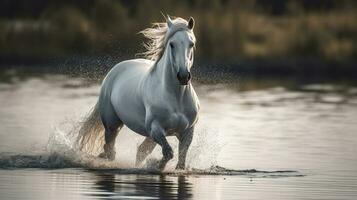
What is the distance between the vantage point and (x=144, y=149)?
14883 mm

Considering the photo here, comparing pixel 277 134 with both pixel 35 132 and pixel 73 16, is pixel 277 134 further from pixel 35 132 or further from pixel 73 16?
pixel 73 16

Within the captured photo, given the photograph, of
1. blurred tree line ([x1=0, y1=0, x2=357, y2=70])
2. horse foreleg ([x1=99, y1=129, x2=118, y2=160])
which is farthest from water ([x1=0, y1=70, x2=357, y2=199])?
blurred tree line ([x1=0, y1=0, x2=357, y2=70])

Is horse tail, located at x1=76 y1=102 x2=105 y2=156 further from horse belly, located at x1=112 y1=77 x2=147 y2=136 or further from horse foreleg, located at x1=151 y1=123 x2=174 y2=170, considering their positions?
horse foreleg, located at x1=151 y1=123 x2=174 y2=170

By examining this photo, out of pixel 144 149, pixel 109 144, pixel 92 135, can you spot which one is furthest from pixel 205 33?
pixel 144 149

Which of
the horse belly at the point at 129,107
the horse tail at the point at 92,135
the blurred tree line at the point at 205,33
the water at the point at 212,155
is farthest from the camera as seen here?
the blurred tree line at the point at 205,33

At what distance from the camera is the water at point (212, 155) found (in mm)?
12516

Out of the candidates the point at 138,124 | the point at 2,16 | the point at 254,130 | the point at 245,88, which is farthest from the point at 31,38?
the point at 138,124

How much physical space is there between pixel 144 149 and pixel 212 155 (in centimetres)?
77

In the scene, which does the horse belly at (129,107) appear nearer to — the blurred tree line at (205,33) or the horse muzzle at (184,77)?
the horse muzzle at (184,77)

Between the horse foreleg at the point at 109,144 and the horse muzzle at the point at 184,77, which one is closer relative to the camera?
the horse muzzle at the point at 184,77

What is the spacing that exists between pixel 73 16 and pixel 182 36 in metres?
23.8

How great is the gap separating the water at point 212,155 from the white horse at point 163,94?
1.31ft

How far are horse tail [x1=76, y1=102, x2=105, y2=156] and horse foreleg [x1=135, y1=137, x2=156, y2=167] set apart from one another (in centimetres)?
104

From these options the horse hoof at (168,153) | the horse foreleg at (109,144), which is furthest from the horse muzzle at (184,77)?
the horse foreleg at (109,144)
